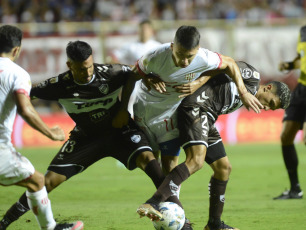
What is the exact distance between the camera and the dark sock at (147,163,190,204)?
218 inches

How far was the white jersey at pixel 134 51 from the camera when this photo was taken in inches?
443

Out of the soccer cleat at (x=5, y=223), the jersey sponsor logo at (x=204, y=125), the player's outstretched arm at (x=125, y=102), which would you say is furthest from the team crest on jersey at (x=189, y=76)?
the soccer cleat at (x=5, y=223)

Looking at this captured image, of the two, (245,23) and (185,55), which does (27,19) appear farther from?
(185,55)

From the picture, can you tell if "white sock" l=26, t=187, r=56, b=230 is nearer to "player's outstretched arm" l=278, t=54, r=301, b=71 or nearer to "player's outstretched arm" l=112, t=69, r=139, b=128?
"player's outstretched arm" l=112, t=69, r=139, b=128

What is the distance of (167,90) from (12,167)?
1901mm

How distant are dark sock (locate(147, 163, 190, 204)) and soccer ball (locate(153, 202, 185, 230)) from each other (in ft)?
0.25

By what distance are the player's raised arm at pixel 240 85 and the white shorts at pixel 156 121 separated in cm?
69

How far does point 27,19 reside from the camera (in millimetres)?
17781

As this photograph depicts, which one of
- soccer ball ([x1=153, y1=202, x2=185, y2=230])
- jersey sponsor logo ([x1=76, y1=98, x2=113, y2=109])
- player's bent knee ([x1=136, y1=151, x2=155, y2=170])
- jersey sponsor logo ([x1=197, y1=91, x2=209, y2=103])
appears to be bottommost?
soccer ball ([x1=153, y1=202, x2=185, y2=230])

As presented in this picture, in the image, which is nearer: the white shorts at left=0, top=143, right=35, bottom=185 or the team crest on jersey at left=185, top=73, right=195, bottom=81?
the white shorts at left=0, top=143, right=35, bottom=185

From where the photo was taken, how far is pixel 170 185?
5.65 m

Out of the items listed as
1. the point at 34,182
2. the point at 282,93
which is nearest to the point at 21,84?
the point at 34,182

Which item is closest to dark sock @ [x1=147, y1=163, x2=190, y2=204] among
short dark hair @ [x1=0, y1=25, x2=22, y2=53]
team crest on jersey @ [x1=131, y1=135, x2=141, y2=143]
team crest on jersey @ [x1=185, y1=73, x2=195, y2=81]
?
team crest on jersey @ [x1=131, y1=135, x2=141, y2=143]

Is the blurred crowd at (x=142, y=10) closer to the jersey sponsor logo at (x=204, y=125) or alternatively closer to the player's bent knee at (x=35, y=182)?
the jersey sponsor logo at (x=204, y=125)
